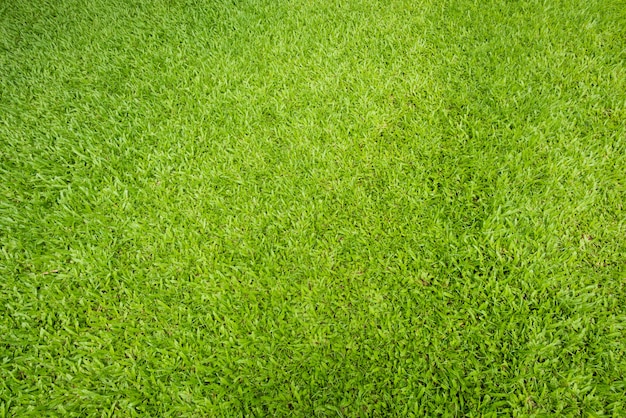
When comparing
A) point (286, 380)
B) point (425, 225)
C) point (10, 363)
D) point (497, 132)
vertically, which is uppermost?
point (497, 132)

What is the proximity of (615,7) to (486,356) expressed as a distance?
436 centimetres

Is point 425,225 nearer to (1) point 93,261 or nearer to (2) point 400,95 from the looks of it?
(2) point 400,95

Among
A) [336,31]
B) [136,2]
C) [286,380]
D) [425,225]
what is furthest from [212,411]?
[136,2]

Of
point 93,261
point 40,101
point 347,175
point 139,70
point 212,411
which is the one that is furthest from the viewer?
point 139,70

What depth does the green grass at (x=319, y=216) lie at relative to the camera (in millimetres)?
1959

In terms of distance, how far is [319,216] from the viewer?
2.61 metres

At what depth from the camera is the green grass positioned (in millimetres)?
1959

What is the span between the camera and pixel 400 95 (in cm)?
336

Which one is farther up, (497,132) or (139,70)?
(497,132)

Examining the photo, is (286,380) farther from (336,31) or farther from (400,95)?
(336,31)

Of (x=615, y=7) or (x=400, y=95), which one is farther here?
(x=615, y=7)

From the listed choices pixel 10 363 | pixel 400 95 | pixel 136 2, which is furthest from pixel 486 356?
pixel 136 2

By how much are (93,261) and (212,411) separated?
4.22ft

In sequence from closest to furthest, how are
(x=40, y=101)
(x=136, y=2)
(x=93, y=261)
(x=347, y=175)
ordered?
(x=93, y=261) → (x=347, y=175) → (x=40, y=101) → (x=136, y=2)
